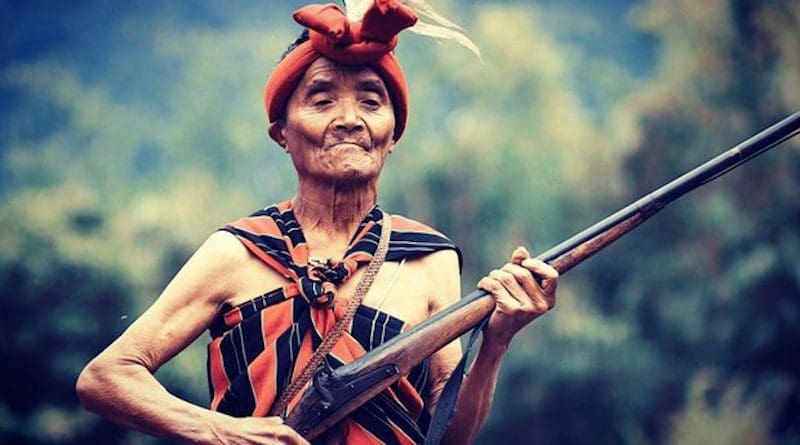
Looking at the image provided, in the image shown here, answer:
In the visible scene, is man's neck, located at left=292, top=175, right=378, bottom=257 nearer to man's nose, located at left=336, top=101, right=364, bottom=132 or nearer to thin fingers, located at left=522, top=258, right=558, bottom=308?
man's nose, located at left=336, top=101, right=364, bottom=132

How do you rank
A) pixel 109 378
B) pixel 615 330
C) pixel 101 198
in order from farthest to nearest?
pixel 615 330
pixel 101 198
pixel 109 378

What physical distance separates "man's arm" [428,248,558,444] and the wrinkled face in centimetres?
43

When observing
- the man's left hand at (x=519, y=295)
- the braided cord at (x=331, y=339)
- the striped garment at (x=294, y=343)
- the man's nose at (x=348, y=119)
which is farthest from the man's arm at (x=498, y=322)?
the man's nose at (x=348, y=119)

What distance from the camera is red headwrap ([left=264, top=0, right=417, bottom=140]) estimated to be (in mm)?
3404

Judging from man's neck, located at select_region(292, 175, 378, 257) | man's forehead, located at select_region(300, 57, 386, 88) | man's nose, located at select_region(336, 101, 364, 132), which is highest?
man's forehead, located at select_region(300, 57, 386, 88)

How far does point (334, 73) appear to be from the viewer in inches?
137

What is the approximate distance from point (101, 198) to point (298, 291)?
3.66 m

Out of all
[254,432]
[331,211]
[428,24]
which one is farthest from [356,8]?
[254,432]

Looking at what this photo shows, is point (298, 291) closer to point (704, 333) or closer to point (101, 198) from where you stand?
point (101, 198)

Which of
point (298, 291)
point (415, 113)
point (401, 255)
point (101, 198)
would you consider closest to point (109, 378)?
point (298, 291)

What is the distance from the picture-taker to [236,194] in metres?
7.05

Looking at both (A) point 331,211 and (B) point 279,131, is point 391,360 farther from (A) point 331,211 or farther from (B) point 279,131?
(B) point 279,131

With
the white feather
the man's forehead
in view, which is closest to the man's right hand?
the man's forehead

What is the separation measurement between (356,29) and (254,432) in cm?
99
